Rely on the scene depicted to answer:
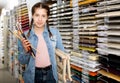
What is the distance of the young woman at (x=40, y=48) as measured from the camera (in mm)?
1816

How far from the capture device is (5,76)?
5.07m

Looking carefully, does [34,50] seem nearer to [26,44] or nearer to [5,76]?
[26,44]

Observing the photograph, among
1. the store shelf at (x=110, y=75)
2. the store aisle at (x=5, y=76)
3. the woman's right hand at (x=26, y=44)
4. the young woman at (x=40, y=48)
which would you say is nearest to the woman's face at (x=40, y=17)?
the young woman at (x=40, y=48)

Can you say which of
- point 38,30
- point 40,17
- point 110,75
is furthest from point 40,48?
point 110,75

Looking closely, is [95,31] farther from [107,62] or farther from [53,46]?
[53,46]

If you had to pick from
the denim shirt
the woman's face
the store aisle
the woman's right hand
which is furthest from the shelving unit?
the store aisle

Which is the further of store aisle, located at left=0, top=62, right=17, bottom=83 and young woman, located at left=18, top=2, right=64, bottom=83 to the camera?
store aisle, located at left=0, top=62, right=17, bottom=83

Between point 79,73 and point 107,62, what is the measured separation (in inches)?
16.2

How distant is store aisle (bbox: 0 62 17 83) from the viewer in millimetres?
4488

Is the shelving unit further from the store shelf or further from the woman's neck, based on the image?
the woman's neck

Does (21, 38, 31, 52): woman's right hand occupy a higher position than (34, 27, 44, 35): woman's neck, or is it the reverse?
(34, 27, 44, 35): woman's neck

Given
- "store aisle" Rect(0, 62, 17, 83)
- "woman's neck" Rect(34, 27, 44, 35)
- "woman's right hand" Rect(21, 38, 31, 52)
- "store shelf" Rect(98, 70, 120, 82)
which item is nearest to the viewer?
"store shelf" Rect(98, 70, 120, 82)

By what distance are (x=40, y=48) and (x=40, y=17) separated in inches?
10.9

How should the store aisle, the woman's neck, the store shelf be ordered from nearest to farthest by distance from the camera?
the store shelf, the woman's neck, the store aisle
